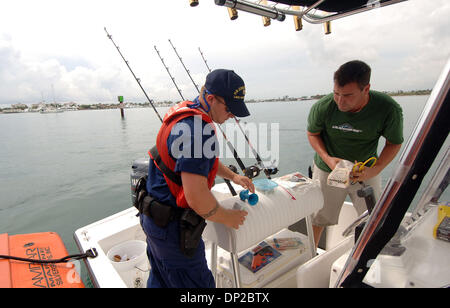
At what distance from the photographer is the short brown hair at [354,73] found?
1.51m

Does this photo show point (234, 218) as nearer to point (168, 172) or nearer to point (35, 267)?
point (168, 172)

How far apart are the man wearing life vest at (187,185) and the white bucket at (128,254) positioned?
0.67m

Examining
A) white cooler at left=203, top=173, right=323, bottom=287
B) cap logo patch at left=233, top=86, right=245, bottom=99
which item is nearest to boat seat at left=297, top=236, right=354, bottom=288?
white cooler at left=203, top=173, right=323, bottom=287

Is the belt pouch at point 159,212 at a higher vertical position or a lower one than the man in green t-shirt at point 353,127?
lower

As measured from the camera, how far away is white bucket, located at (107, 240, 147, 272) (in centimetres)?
187

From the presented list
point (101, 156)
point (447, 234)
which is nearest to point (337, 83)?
point (447, 234)

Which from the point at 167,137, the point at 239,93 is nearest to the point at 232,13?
the point at 239,93

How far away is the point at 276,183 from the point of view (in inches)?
61.8

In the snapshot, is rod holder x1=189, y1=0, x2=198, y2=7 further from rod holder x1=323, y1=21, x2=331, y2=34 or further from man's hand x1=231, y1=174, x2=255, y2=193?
rod holder x1=323, y1=21, x2=331, y2=34

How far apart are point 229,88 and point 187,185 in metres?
0.50

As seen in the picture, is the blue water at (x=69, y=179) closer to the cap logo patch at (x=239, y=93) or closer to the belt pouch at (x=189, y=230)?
the cap logo patch at (x=239, y=93)

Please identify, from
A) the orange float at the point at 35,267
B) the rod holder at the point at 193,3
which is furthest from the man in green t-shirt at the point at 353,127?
the orange float at the point at 35,267
